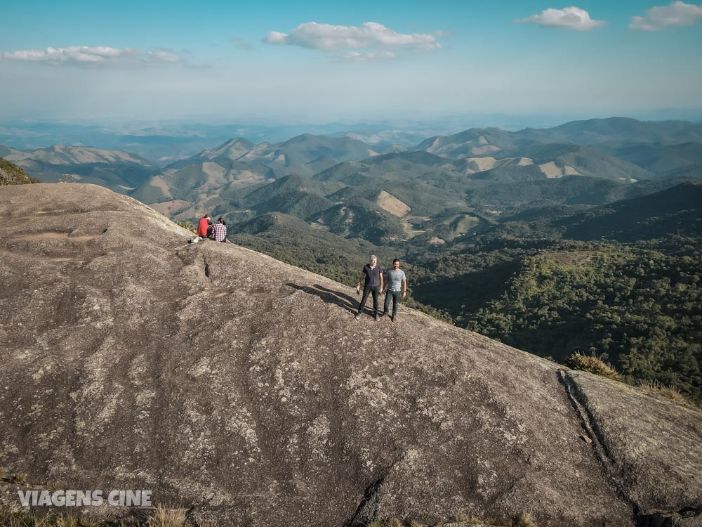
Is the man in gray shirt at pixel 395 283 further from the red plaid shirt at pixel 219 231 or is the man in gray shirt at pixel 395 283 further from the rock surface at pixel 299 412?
the red plaid shirt at pixel 219 231

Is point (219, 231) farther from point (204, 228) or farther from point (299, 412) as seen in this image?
point (299, 412)

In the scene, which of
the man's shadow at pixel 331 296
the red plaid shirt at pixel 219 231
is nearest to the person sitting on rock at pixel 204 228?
the red plaid shirt at pixel 219 231

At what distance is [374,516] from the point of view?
15.2 m

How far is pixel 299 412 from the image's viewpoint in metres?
19.1

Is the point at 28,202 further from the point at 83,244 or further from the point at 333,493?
the point at 333,493

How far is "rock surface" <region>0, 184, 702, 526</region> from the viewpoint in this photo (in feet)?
52.5

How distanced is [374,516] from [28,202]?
3889 centimetres

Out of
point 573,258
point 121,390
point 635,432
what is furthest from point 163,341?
point 573,258

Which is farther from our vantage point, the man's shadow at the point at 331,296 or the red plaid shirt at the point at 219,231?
the red plaid shirt at the point at 219,231

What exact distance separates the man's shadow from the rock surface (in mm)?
307

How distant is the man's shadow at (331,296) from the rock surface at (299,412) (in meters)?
0.31

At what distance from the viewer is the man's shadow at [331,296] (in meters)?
26.4

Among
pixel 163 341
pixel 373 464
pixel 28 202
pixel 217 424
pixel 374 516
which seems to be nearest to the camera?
pixel 374 516

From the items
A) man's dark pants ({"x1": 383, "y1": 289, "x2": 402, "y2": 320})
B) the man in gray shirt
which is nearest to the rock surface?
man's dark pants ({"x1": 383, "y1": 289, "x2": 402, "y2": 320})
